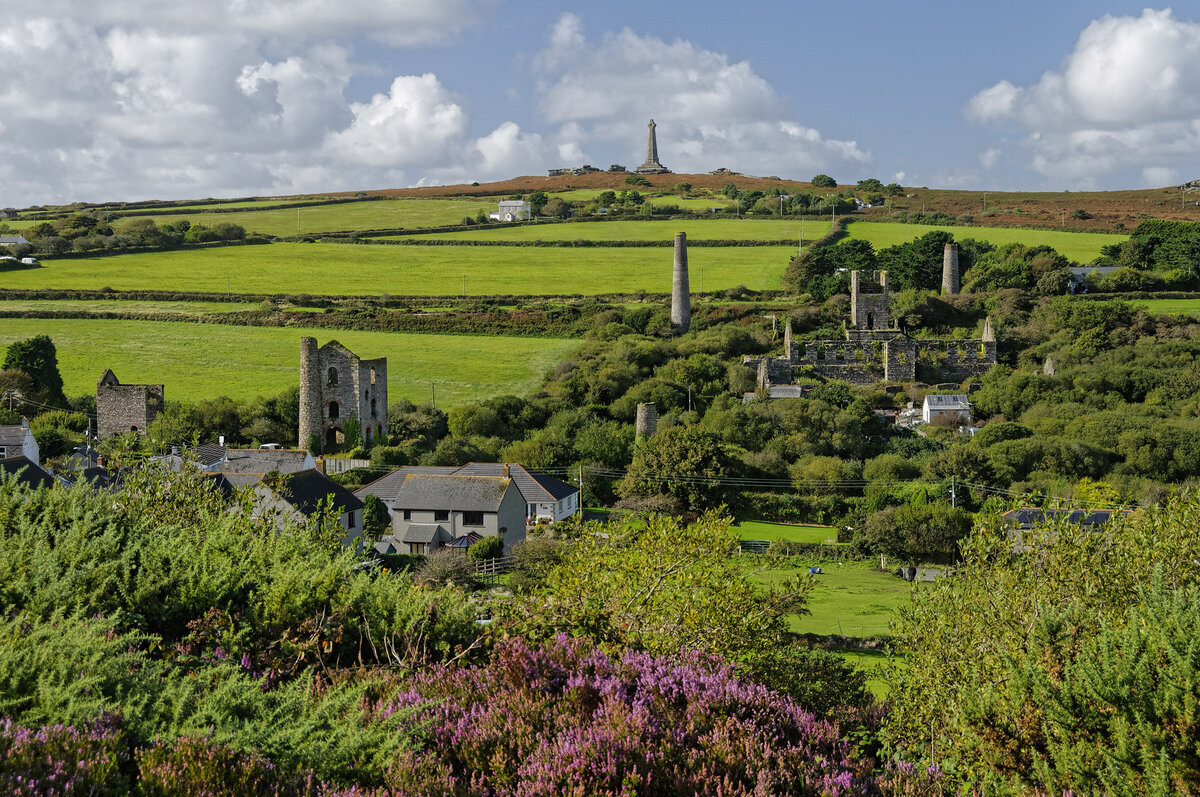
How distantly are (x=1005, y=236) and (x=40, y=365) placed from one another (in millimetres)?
69873

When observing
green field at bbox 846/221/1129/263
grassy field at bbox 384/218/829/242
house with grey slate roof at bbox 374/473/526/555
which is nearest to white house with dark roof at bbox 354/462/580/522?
house with grey slate roof at bbox 374/473/526/555

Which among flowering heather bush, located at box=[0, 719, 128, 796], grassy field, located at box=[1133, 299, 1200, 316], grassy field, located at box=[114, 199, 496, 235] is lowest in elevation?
flowering heather bush, located at box=[0, 719, 128, 796]

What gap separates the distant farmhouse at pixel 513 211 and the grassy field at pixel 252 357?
42055 millimetres

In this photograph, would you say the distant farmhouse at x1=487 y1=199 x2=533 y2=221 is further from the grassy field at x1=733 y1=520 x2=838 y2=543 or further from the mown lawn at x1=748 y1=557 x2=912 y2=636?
the mown lawn at x1=748 y1=557 x2=912 y2=636

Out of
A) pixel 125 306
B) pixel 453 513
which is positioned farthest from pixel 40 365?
pixel 453 513

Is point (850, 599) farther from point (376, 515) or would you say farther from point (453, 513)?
point (376, 515)

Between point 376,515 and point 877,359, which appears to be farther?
point 877,359

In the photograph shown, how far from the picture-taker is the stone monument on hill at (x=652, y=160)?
135 meters

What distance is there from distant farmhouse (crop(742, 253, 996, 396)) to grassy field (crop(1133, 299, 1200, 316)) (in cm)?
1168

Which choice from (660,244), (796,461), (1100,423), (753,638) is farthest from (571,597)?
(660,244)

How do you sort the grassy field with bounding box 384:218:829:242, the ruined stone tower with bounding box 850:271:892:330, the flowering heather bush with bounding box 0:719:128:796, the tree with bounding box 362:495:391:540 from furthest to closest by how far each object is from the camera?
the grassy field with bounding box 384:218:829:242 → the ruined stone tower with bounding box 850:271:892:330 → the tree with bounding box 362:495:391:540 → the flowering heather bush with bounding box 0:719:128:796

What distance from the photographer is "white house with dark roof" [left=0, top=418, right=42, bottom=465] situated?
39.3m

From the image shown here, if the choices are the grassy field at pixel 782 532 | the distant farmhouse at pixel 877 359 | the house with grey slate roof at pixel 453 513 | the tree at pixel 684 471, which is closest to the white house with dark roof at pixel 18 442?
the house with grey slate roof at pixel 453 513

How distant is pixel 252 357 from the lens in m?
59.3
